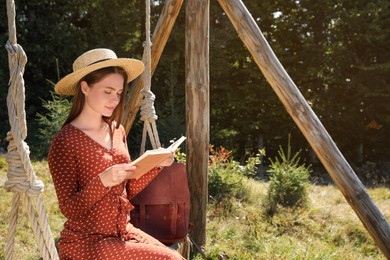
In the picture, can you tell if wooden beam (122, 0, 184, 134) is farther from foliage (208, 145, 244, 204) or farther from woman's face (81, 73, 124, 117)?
foliage (208, 145, 244, 204)

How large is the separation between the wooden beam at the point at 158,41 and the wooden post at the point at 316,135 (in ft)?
1.38

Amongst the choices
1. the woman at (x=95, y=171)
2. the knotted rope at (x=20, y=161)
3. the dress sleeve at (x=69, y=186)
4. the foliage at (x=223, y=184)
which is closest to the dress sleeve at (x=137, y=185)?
the woman at (x=95, y=171)

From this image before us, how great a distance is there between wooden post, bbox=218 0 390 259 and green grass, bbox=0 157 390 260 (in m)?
0.73

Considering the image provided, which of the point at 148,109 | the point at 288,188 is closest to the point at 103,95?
the point at 148,109

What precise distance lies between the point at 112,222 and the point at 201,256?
1.53m

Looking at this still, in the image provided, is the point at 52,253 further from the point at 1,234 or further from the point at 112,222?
the point at 1,234

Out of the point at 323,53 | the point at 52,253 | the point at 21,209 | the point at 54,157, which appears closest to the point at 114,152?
the point at 54,157

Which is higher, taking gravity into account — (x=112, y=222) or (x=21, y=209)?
(x=112, y=222)

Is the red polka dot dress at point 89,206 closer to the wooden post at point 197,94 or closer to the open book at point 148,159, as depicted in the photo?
the open book at point 148,159

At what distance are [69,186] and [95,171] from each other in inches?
5.7

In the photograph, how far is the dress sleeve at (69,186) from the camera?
Result: 2.04 m

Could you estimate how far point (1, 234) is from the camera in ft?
12.6

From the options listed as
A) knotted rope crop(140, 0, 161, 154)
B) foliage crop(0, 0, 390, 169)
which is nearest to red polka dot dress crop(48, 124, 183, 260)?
knotted rope crop(140, 0, 161, 154)

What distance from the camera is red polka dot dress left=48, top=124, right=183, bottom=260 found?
6.84 feet
